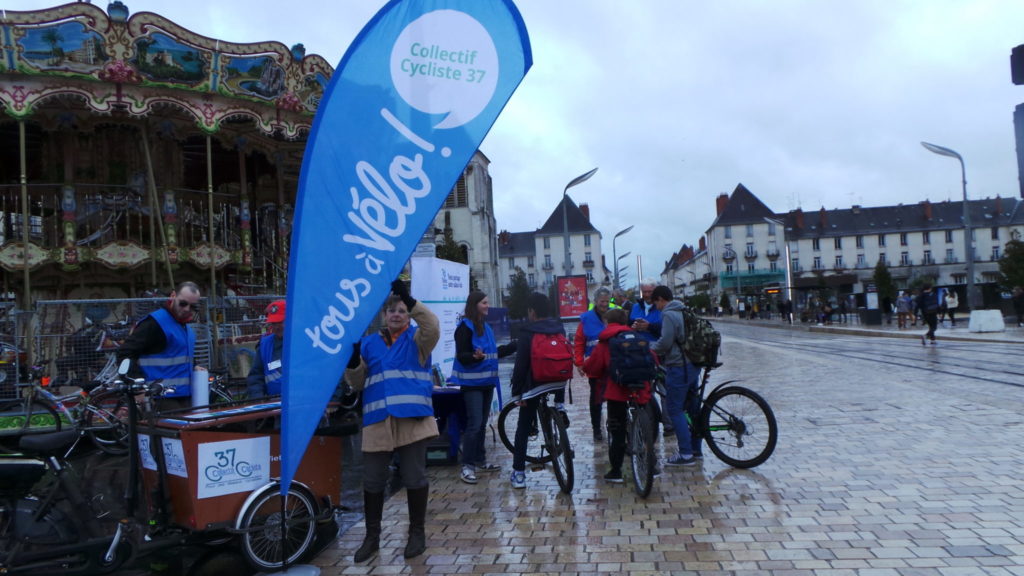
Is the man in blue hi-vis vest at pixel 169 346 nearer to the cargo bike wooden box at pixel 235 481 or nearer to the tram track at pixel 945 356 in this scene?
the cargo bike wooden box at pixel 235 481

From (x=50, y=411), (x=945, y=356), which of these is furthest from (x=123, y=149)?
(x=945, y=356)

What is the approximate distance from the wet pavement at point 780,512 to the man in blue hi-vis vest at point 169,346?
78.1 inches

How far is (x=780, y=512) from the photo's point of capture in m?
5.07

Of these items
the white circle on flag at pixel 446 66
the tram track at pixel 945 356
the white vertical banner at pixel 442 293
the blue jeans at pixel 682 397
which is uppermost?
the white circle on flag at pixel 446 66

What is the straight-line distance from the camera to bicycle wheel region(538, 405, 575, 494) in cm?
593

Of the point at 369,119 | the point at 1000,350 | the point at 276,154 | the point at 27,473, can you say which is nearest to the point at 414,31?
the point at 369,119

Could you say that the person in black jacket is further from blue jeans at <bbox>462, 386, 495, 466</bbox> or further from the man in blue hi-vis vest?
the man in blue hi-vis vest

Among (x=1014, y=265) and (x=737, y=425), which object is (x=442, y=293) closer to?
Result: (x=737, y=425)

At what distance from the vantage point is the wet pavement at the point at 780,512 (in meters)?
4.18

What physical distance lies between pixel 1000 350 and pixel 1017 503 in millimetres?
15266

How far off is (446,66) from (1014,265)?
41.1m

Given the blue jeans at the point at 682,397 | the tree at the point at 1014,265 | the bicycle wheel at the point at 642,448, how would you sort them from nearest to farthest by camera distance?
the bicycle wheel at the point at 642,448
the blue jeans at the point at 682,397
the tree at the point at 1014,265

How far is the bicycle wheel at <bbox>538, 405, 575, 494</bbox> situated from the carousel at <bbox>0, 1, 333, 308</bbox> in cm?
1143

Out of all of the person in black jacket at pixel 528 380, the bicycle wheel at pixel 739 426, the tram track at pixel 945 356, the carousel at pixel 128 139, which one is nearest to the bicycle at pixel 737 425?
the bicycle wheel at pixel 739 426
